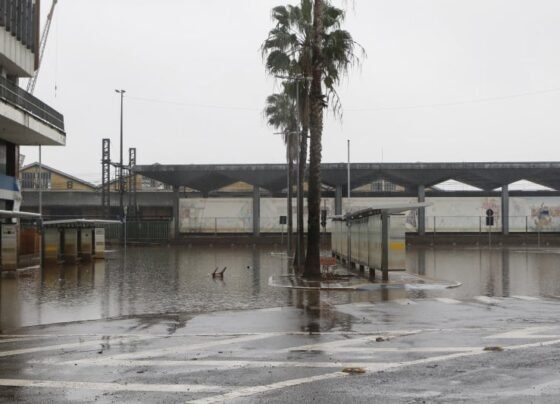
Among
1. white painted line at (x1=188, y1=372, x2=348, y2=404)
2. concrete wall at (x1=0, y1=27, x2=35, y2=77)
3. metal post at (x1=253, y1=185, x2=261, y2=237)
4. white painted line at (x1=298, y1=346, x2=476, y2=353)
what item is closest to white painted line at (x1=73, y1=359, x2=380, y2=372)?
white painted line at (x1=188, y1=372, x2=348, y2=404)

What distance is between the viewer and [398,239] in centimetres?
2280

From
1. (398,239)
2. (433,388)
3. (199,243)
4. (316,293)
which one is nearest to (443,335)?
(433,388)

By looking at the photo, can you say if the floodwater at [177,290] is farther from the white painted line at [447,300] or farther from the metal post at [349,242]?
the metal post at [349,242]

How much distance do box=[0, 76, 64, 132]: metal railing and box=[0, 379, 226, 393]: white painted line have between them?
2596 centimetres

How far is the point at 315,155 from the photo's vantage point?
900 inches

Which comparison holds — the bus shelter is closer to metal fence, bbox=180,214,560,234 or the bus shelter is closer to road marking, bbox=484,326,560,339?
road marking, bbox=484,326,560,339

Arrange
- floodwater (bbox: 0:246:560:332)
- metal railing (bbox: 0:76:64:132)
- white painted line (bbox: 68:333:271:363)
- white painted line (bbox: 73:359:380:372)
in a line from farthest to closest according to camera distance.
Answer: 1. metal railing (bbox: 0:76:64:132)
2. floodwater (bbox: 0:246:560:332)
3. white painted line (bbox: 68:333:271:363)
4. white painted line (bbox: 73:359:380:372)

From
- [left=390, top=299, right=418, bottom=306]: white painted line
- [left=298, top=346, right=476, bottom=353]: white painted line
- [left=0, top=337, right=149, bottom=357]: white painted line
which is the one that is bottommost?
[left=390, top=299, right=418, bottom=306]: white painted line

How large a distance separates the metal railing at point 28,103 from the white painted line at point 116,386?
2596 centimetres

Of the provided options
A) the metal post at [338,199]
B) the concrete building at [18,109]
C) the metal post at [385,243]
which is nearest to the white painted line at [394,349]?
the metal post at [385,243]

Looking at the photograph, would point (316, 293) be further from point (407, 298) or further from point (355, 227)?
point (355, 227)

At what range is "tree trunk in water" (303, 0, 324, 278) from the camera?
22500 mm

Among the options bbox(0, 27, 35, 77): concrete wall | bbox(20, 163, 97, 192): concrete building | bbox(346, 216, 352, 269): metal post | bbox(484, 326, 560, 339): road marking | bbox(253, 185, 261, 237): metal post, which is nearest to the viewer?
bbox(484, 326, 560, 339): road marking

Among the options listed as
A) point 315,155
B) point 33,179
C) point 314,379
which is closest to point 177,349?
point 314,379
